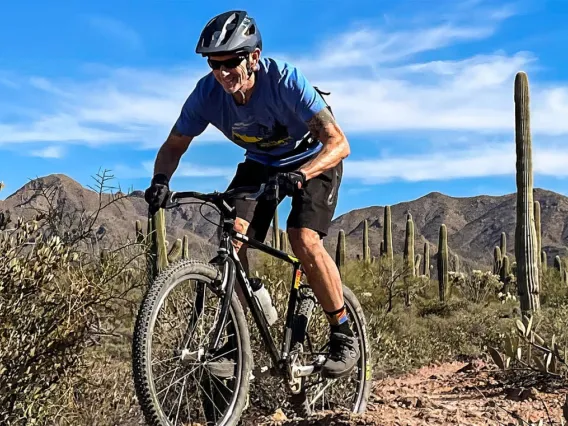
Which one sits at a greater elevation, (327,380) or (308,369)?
(308,369)

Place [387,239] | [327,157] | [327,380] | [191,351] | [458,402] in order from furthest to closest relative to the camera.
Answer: [387,239], [458,402], [327,380], [327,157], [191,351]

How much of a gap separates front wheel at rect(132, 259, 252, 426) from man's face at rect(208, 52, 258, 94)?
3.34ft

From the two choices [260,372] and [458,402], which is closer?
[260,372]

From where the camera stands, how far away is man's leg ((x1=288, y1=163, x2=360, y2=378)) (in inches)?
189

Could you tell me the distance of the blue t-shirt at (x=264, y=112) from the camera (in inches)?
182

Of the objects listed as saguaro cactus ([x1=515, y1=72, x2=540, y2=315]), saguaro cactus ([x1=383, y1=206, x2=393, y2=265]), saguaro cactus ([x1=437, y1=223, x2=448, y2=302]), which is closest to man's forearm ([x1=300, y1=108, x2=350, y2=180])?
saguaro cactus ([x1=515, y1=72, x2=540, y2=315])

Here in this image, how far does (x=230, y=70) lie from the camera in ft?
14.6

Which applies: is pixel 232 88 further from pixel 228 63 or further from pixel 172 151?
pixel 172 151

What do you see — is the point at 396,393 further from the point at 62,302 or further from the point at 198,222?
the point at 198,222

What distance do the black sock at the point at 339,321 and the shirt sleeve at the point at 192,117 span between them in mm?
1446

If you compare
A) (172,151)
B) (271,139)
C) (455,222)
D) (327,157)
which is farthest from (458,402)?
(455,222)

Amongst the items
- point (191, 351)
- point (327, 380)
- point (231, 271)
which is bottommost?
point (327, 380)

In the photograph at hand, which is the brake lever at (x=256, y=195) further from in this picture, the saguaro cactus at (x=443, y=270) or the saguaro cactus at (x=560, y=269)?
the saguaro cactus at (x=560, y=269)

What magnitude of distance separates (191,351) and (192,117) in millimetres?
1466
